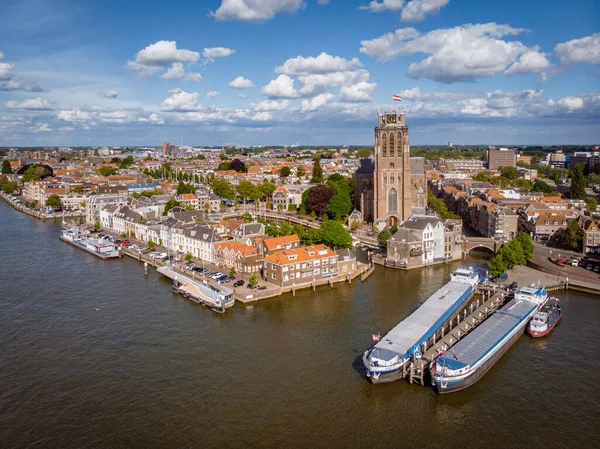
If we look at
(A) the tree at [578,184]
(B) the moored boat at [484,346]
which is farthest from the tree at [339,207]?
(A) the tree at [578,184]

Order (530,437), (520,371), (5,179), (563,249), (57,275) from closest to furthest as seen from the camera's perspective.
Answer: (530,437)
(520,371)
(57,275)
(563,249)
(5,179)

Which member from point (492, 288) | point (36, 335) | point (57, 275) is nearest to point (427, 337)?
point (492, 288)

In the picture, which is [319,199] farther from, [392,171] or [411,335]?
[411,335]

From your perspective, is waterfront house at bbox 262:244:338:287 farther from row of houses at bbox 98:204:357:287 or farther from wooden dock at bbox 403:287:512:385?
wooden dock at bbox 403:287:512:385

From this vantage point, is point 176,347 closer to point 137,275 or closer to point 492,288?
point 137,275

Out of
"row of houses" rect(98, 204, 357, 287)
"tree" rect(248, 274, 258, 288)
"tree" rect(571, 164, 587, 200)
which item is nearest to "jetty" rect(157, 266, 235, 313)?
"tree" rect(248, 274, 258, 288)

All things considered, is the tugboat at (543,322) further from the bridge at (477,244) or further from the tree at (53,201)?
the tree at (53,201)
